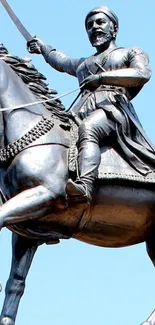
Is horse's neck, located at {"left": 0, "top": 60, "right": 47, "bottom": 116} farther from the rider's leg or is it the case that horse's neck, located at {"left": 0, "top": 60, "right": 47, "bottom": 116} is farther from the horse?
the rider's leg

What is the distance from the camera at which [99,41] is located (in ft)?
40.5

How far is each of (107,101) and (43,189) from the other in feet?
4.54

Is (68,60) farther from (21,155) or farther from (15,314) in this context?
(15,314)

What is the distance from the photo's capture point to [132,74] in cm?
1181

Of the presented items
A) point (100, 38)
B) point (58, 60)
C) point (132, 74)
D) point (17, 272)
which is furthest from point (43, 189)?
point (58, 60)

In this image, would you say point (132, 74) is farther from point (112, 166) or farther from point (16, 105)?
point (16, 105)

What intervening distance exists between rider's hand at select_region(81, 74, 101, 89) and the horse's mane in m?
0.33

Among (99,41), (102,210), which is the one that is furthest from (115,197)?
(99,41)

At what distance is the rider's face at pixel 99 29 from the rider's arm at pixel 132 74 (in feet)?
1.53

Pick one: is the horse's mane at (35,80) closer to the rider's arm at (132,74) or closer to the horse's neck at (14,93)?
the horse's neck at (14,93)

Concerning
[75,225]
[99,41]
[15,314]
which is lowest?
[15,314]

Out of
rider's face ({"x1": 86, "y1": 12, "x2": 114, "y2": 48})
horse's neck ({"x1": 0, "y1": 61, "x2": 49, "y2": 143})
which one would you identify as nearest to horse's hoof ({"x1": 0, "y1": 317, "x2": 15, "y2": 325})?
horse's neck ({"x1": 0, "y1": 61, "x2": 49, "y2": 143})

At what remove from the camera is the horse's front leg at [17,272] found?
11.7 meters

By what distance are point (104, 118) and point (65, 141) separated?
0.48m
